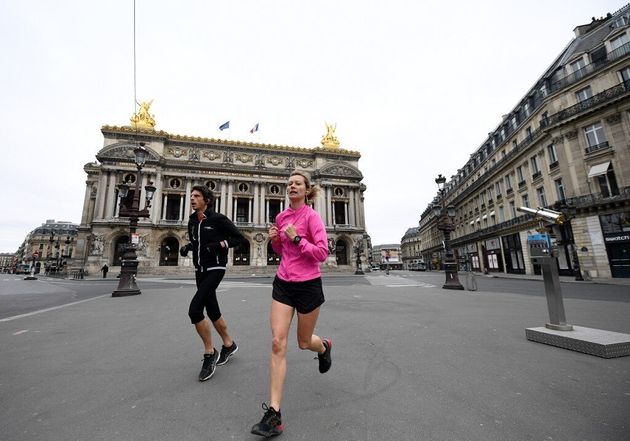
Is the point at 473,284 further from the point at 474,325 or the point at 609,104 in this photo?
the point at 609,104

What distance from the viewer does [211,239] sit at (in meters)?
3.16

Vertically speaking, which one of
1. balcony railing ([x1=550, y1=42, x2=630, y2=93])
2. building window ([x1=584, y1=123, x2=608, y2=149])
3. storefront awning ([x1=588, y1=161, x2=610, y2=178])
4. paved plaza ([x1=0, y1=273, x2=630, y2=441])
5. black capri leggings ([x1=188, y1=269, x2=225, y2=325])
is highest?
balcony railing ([x1=550, y1=42, x2=630, y2=93])

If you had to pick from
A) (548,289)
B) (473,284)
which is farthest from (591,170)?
(548,289)

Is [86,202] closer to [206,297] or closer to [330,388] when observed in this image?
[206,297]

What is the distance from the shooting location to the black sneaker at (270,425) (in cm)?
174

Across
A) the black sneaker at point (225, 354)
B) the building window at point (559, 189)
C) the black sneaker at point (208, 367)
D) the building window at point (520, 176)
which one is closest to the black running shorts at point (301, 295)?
the black sneaker at point (208, 367)

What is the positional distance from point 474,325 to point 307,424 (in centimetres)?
422

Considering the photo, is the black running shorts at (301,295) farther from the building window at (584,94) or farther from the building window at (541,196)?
the building window at (541,196)

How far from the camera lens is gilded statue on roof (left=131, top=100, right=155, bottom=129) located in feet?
134

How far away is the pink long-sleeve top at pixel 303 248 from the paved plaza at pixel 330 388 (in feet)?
3.39

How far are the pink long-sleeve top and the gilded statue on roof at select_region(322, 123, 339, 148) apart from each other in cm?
4778

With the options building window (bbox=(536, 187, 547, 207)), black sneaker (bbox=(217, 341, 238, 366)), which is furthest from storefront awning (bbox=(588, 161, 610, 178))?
black sneaker (bbox=(217, 341, 238, 366))

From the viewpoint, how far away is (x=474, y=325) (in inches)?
196

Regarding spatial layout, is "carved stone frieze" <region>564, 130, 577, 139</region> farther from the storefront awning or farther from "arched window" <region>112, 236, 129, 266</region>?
"arched window" <region>112, 236, 129, 266</region>
